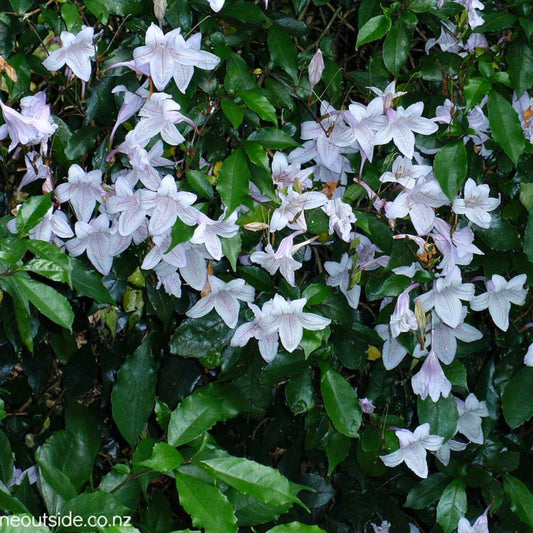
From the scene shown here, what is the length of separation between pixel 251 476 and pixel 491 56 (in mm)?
1125

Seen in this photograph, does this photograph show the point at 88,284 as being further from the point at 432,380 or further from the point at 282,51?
the point at 432,380

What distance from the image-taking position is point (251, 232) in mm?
1739

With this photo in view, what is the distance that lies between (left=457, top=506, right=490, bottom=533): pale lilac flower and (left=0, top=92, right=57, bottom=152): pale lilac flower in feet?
4.03

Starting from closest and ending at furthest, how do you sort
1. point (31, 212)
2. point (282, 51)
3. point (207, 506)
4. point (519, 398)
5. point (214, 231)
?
point (207, 506)
point (31, 212)
point (214, 231)
point (282, 51)
point (519, 398)

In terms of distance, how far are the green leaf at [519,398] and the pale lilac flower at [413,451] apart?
168 mm

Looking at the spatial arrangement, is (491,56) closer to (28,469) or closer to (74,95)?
(74,95)

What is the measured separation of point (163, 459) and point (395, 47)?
1027 mm

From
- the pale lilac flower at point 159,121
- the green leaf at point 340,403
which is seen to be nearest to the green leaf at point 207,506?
the green leaf at point 340,403

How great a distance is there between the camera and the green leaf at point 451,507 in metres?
1.96

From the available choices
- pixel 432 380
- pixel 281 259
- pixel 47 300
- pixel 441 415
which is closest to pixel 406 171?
pixel 281 259

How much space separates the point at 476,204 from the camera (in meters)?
1.78

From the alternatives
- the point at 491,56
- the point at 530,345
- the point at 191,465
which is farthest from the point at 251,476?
the point at 491,56

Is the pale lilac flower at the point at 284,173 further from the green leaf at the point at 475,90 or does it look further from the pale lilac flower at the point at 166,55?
the green leaf at the point at 475,90

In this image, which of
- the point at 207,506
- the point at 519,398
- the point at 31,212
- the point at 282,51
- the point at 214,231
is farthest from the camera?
the point at 519,398
